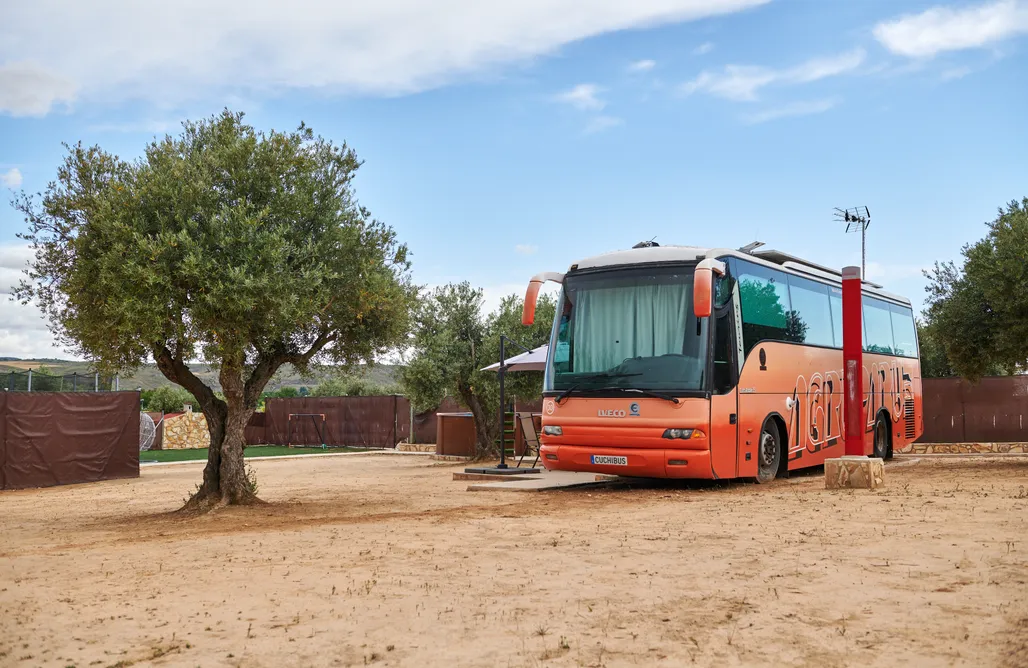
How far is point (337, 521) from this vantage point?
11273 mm

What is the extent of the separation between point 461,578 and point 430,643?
A: 1.63m

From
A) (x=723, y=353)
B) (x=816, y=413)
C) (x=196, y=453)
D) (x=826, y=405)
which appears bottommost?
(x=196, y=453)

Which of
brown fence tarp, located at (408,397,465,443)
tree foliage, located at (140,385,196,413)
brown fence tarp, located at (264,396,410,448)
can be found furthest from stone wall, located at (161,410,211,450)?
tree foliage, located at (140,385,196,413)

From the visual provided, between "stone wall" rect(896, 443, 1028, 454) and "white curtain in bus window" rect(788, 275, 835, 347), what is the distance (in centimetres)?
1161

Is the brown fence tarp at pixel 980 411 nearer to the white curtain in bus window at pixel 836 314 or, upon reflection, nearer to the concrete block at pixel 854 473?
the white curtain in bus window at pixel 836 314

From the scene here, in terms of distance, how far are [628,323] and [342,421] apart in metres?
28.8

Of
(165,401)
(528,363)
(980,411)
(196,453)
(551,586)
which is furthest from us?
(165,401)

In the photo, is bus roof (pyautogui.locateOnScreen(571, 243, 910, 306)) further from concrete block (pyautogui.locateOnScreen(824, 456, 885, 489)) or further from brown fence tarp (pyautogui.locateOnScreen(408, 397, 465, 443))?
brown fence tarp (pyautogui.locateOnScreen(408, 397, 465, 443))

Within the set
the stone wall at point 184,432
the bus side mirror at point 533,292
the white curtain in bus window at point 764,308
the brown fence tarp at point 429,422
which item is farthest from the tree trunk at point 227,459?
the stone wall at point 184,432

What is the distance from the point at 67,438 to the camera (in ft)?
69.7

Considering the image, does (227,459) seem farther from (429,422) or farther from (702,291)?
(429,422)

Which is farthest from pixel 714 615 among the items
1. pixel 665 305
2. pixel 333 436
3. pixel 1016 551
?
pixel 333 436

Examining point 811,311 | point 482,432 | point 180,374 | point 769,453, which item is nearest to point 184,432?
point 482,432

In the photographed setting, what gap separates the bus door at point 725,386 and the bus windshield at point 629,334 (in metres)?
0.27
